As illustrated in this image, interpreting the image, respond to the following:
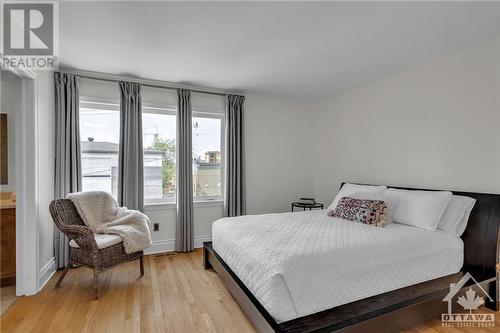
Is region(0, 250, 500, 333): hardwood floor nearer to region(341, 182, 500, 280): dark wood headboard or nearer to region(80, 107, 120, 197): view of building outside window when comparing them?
region(341, 182, 500, 280): dark wood headboard

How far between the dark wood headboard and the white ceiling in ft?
5.22

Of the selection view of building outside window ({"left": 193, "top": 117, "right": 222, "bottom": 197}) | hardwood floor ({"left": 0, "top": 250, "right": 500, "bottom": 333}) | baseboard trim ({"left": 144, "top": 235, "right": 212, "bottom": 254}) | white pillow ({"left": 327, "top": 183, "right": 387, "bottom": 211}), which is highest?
view of building outside window ({"left": 193, "top": 117, "right": 222, "bottom": 197})

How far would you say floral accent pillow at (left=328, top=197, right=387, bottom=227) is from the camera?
8.46 feet

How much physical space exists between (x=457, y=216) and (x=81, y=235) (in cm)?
366

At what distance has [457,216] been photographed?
239 cm

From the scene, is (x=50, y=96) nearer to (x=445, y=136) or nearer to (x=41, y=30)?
(x=41, y=30)

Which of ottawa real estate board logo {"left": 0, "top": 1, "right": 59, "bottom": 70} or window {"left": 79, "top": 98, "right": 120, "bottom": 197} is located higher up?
ottawa real estate board logo {"left": 0, "top": 1, "right": 59, "bottom": 70}

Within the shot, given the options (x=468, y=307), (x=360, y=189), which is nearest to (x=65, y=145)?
(x=360, y=189)

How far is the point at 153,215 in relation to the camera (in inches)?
142

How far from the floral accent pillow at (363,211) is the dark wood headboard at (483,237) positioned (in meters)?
0.75

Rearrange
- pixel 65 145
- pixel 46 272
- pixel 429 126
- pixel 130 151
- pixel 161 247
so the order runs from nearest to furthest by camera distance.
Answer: pixel 46 272
pixel 429 126
pixel 65 145
pixel 130 151
pixel 161 247

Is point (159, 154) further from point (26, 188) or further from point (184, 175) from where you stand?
point (26, 188)

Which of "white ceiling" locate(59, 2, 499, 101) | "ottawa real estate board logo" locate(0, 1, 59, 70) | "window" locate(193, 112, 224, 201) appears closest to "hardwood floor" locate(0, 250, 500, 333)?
"window" locate(193, 112, 224, 201)

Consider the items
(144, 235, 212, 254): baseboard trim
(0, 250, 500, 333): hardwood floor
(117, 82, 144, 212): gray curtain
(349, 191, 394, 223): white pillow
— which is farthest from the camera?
(144, 235, 212, 254): baseboard trim
